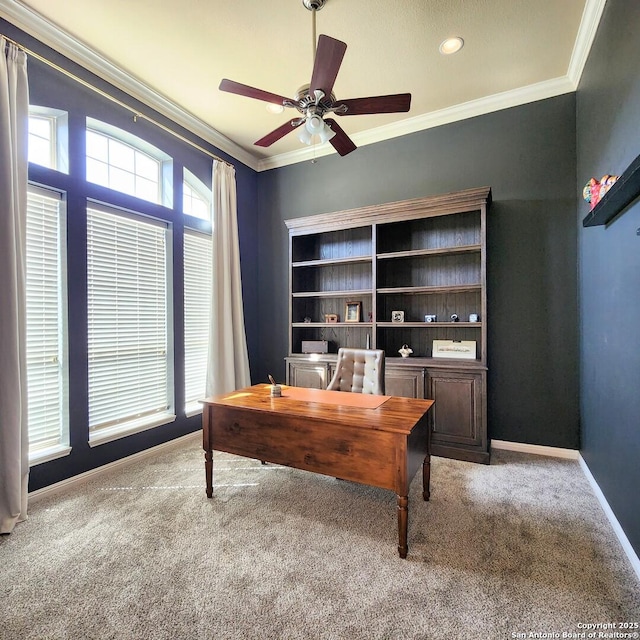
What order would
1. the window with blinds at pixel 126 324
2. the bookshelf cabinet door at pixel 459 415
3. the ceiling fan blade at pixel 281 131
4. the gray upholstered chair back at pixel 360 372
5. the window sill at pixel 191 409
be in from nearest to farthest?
1. the ceiling fan blade at pixel 281 131
2. the gray upholstered chair back at pixel 360 372
3. the window with blinds at pixel 126 324
4. the bookshelf cabinet door at pixel 459 415
5. the window sill at pixel 191 409

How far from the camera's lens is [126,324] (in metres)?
3.05

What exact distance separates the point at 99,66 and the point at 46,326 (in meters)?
2.08

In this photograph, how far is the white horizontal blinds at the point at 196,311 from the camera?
12.0 ft

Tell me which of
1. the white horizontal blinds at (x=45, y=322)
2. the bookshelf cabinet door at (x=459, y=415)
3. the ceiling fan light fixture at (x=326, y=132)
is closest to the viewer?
the ceiling fan light fixture at (x=326, y=132)

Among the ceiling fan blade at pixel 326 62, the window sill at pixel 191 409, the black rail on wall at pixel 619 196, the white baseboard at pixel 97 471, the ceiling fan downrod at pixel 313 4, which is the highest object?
the ceiling fan downrod at pixel 313 4

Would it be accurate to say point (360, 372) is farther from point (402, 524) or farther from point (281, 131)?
point (281, 131)

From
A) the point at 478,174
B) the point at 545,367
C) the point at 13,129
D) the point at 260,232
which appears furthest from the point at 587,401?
the point at 13,129

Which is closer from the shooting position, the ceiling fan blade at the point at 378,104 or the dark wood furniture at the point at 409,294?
the ceiling fan blade at the point at 378,104

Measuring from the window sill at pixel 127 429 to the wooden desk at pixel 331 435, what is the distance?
105 cm

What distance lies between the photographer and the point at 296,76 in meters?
2.92

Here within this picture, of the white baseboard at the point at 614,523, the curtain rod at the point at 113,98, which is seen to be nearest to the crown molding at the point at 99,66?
the curtain rod at the point at 113,98

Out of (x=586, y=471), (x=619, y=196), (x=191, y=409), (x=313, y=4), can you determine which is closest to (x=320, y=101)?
(x=313, y=4)

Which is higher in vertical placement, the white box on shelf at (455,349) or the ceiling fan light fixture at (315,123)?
the ceiling fan light fixture at (315,123)

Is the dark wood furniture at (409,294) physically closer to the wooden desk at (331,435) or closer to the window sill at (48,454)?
the wooden desk at (331,435)
